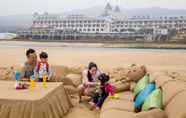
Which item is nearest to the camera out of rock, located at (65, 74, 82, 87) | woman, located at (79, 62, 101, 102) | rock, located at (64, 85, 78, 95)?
woman, located at (79, 62, 101, 102)

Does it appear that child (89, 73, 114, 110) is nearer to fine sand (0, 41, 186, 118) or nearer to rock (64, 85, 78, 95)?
fine sand (0, 41, 186, 118)

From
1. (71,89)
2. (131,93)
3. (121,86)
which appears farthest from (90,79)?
(71,89)

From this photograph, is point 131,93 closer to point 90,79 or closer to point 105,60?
point 90,79

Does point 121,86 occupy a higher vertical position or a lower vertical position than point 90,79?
lower

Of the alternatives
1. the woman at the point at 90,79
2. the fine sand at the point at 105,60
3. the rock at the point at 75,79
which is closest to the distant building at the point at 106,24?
the fine sand at the point at 105,60

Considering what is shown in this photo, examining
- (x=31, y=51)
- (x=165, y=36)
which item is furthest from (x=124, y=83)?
(x=165, y=36)

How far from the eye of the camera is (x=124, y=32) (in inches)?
1636

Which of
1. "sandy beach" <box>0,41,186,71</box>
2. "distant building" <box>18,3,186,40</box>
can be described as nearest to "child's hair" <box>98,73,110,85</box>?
"sandy beach" <box>0,41,186,71</box>

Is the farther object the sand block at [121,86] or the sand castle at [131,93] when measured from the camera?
the sand block at [121,86]

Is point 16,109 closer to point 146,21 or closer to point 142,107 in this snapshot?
point 142,107

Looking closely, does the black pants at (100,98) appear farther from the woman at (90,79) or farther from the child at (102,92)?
the woman at (90,79)

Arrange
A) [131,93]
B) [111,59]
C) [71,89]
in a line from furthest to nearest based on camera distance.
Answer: [111,59], [71,89], [131,93]

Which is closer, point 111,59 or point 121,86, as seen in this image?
point 121,86

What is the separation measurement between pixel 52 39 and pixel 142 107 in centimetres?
4087
